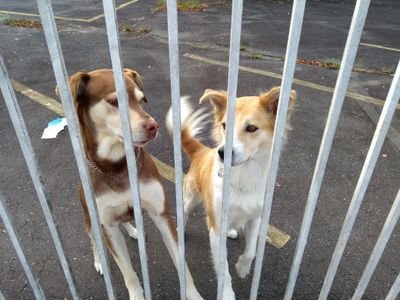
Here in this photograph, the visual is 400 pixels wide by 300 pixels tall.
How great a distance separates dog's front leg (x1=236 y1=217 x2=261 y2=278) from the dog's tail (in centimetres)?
82

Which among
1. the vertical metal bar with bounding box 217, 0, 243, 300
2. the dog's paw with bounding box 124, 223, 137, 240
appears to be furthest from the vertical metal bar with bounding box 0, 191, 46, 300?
the dog's paw with bounding box 124, 223, 137, 240

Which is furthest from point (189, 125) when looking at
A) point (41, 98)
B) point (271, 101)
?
point (41, 98)

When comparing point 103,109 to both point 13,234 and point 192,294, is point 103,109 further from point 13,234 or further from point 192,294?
point 192,294

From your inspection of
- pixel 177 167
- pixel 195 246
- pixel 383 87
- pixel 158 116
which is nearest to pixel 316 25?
pixel 383 87

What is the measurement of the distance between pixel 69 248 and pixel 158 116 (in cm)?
255

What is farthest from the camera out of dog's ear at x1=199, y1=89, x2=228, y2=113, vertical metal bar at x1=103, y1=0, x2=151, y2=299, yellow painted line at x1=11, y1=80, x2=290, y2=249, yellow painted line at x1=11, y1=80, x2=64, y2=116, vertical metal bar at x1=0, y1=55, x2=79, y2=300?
yellow painted line at x1=11, y1=80, x2=64, y2=116

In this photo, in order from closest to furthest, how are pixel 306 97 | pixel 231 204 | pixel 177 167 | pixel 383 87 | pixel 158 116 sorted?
pixel 177 167
pixel 231 204
pixel 158 116
pixel 306 97
pixel 383 87

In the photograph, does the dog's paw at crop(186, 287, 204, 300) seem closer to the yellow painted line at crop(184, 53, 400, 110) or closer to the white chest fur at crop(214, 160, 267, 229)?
the white chest fur at crop(214, 160, 267, 229)

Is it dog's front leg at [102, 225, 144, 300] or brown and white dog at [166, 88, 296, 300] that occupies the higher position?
brown and white dog at [166, 88, 296, 300]

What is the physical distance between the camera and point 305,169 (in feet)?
13.9

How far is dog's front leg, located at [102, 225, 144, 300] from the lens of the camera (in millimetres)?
2459

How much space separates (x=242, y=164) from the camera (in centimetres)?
250

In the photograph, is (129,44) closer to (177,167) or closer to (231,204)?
(231,204)

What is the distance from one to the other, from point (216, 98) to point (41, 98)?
163 inches
